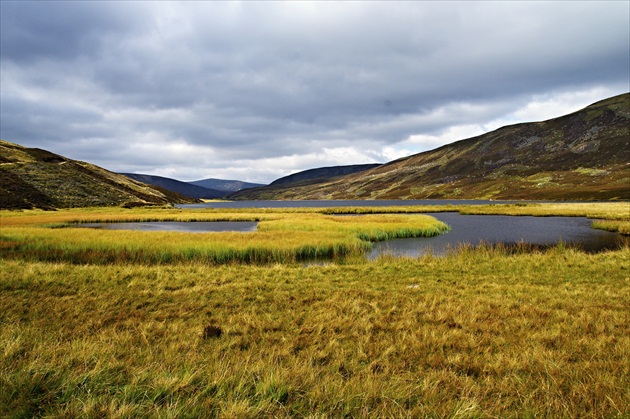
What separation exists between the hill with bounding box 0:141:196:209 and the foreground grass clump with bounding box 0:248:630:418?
113m

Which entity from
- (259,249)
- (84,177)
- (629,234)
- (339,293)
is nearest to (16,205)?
(84,177)

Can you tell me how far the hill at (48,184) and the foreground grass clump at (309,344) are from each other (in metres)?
113

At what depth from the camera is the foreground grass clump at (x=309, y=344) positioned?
5.10 meters

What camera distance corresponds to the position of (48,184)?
4815 inches

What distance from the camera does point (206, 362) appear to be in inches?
277

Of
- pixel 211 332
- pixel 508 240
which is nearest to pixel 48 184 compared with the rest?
pixel 211 332

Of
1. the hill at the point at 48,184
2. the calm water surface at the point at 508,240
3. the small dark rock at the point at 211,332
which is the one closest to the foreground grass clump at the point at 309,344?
the small dark rock at the point at 211,332

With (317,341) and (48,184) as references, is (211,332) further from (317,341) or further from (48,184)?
(48,184)

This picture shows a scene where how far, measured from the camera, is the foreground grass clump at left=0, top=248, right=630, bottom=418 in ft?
16.7

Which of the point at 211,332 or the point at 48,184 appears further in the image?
the point at 48,184

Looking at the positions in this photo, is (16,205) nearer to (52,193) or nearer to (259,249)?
(52,193)

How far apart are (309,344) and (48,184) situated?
154725mm

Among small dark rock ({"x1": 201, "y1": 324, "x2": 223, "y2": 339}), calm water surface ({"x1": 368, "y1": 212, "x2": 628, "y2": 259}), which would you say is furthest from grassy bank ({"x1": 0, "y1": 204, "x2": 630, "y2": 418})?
calm water surface ({"x1": 368, "y1": 212, "x2": 628, "y2": 259})

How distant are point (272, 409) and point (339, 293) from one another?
953 centimetres
